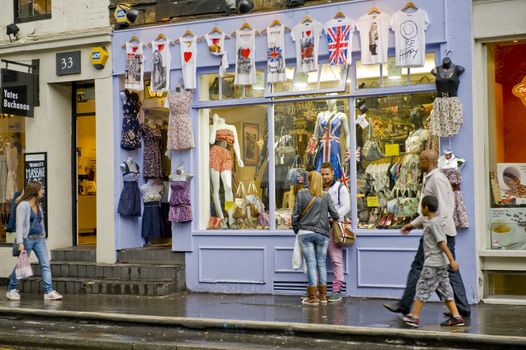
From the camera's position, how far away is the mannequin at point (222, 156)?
1401cm

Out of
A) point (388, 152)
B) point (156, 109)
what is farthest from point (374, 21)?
point (156, 109)

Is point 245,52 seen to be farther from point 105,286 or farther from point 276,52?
point 105,286

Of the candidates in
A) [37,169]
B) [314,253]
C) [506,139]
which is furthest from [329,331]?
[37,169]

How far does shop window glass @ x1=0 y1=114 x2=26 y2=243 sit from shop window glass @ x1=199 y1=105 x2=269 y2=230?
4.23 metres

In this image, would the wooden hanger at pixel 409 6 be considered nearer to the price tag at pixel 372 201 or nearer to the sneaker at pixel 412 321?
the price tag at pixel 372 201

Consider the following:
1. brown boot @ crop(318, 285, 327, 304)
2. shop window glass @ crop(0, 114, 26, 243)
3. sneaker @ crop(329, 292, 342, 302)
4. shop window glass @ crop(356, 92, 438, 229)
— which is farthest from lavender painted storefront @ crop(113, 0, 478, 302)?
shop window glass @ crop(0, 114, 26, 243)

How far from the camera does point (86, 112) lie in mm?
15891

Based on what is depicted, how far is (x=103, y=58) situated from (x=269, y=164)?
3807 millimetres

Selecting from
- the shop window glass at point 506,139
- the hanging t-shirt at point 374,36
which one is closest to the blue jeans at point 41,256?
the hanging t-shirt at point 374,36

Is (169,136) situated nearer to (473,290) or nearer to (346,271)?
(346,271)

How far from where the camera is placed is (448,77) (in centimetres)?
1165

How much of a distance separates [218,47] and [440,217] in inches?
217

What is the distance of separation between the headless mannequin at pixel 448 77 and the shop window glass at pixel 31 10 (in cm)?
795

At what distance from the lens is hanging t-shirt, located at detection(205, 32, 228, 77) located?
13.6m
